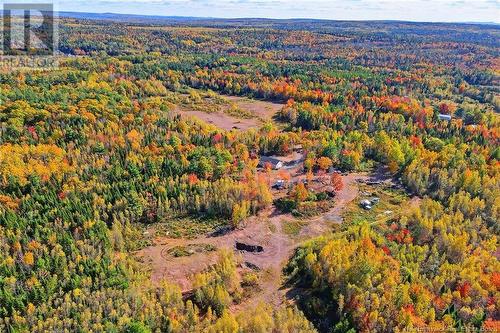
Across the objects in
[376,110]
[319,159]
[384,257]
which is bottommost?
[384,257]

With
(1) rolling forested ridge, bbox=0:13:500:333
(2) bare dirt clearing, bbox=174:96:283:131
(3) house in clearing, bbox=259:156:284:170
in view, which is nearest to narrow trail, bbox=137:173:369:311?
(1) rolling forested ridge, bbox=0:13:500:333

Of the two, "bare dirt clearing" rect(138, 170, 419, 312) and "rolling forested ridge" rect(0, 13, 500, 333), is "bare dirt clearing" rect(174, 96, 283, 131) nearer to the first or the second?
"rolling forested ridge" rect(0, 13, 500, 333)

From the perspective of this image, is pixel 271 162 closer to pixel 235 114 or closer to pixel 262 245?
pixel 262 245

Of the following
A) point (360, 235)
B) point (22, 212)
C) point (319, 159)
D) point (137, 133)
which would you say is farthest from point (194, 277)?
point (137, 133)

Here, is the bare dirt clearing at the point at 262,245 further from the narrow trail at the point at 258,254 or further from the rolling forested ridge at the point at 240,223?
the rolling forested ridge at the point at 240,223

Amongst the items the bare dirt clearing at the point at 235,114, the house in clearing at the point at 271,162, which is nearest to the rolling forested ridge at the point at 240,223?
the house in clearing at the point at 271,162

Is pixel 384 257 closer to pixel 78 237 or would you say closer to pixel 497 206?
pixel 497 206
